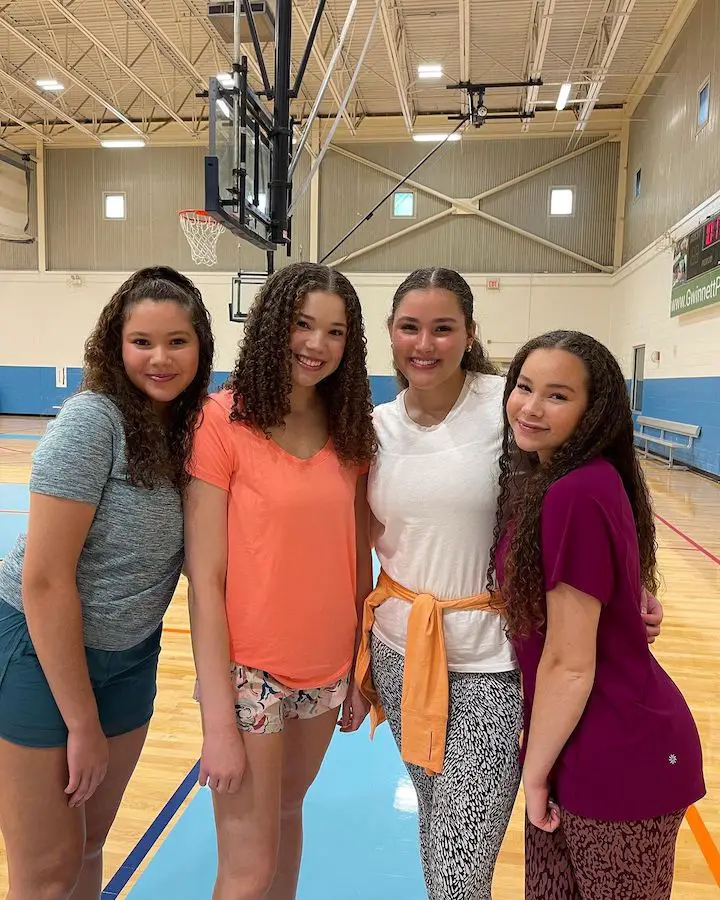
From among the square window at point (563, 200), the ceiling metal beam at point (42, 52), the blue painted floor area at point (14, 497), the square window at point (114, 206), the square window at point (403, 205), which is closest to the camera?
the blue painted floor area at point (14, 497)

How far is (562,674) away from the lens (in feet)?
4.14

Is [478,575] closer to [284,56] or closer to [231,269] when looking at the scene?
[284,56]

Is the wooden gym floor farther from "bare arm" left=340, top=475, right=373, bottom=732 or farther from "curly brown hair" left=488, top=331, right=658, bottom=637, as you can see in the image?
"curly brown hair" left=488, top=331, right=658, bottom=637

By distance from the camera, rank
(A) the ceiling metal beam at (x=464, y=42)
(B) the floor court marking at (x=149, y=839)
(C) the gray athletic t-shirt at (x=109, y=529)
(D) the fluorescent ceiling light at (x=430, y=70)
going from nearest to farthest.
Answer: (C) the gray athletic t-shirt at (x=109, y=529) < (B) the floor court marking at (x=149, y=839) < (A) the ceiling metal beam at (x=464, y=42) < (D) the fluorescent ceiling light at (x=430, y=70)

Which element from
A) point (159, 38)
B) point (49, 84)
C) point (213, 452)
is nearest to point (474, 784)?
point (213, 452)

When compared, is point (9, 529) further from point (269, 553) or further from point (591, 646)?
point (591, 646)

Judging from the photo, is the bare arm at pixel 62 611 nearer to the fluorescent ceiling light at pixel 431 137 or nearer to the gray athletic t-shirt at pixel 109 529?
the gray athletic t-shirt at pixel 109 529

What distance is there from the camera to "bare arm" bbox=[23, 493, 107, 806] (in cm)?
129

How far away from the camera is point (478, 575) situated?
4.93 feet

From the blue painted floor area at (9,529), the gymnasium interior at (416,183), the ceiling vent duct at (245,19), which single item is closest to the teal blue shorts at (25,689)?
the gymnasium interior at (416,183)

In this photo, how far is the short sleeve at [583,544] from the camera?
1210mm

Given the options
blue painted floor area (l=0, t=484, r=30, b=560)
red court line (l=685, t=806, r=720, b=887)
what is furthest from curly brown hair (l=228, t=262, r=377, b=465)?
blue painted floor area (l=0, t=484, r=30, b=560)

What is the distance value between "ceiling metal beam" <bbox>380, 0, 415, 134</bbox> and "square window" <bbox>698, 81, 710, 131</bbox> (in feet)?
16.3

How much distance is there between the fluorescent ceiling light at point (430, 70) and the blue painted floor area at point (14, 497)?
9959mm
